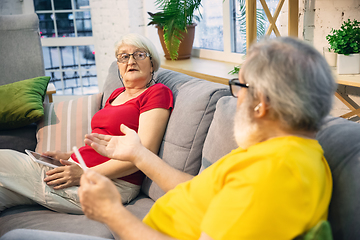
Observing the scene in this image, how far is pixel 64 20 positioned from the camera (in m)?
4.41

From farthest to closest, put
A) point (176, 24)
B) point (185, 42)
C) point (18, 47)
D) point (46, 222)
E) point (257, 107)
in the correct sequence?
point (185, 42)
point (18, 47)
point (176, 24)
point (46, 222)
point (257, 107)

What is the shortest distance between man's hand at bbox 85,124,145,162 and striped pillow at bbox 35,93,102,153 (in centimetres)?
90

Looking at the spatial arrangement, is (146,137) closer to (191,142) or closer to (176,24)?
(191,142)

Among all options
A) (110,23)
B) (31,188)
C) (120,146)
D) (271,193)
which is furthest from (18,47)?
(271,193)

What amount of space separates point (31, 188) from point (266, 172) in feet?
4.09

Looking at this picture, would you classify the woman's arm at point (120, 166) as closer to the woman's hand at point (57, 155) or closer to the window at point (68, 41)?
the woman's hand at point (57, 155)

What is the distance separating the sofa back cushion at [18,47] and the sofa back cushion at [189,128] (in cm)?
183

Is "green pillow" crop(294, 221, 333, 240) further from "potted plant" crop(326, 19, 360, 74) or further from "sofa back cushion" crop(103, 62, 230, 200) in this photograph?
"potted plant" crop(326, 19, 360, 74)

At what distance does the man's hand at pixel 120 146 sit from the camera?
1.19 m

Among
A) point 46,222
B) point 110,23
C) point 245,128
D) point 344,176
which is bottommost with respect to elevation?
point 46,222

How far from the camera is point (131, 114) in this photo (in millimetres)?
1623

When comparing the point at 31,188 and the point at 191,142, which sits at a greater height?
the point at 191,142

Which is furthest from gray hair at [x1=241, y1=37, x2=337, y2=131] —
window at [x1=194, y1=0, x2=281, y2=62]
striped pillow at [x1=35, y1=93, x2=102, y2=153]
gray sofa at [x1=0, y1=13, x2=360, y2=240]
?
window at [x1=194, y1=0, x2=281, y2=62]

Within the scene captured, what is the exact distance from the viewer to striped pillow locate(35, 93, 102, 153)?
208cm
